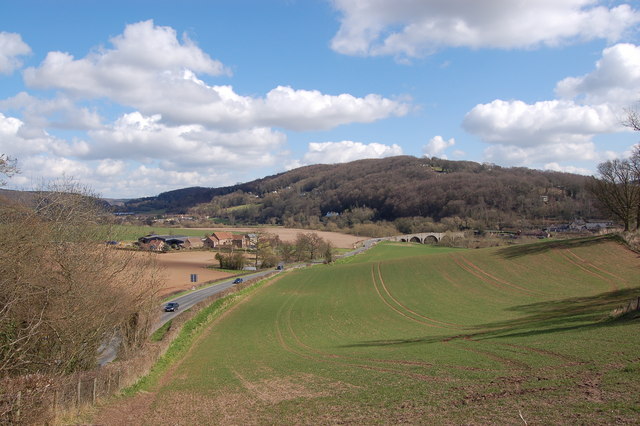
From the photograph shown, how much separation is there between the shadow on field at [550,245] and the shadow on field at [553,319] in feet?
48.7

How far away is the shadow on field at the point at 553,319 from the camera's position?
21.1 meters

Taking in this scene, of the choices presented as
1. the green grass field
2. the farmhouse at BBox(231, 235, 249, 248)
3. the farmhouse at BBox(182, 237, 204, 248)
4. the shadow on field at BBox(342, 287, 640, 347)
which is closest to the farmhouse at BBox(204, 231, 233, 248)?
the farmhouse at BBox(231, 235, 249, 248)

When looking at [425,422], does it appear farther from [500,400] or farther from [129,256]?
[129,256]

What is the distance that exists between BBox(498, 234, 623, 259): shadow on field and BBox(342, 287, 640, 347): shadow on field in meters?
14.8

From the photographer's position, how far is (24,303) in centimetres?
1411

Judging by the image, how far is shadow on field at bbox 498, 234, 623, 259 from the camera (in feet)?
146

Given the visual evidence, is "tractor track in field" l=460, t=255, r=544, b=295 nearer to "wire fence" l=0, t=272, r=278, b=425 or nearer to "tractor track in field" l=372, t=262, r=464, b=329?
"tractor track in field" l=372, t=262, r=464, b=329

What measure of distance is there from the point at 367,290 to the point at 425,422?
3670cm

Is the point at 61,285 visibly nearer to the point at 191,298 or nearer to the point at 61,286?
the point at 61,286

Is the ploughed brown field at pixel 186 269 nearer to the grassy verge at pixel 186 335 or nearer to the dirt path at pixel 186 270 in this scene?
the dirt path at pixel 186 270

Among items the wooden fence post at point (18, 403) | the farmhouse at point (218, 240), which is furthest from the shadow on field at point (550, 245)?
the farmhouse at point (218, 240)

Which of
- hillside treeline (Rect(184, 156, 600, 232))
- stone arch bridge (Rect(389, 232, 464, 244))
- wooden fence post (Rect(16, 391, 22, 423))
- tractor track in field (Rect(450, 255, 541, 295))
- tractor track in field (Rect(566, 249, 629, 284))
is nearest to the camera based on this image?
wooden fence post (Rect(16, 391, 22, 423))

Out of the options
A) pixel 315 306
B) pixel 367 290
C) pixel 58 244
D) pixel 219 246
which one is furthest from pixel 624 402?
pixel 219 246

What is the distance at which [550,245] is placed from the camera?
47.3 meters
